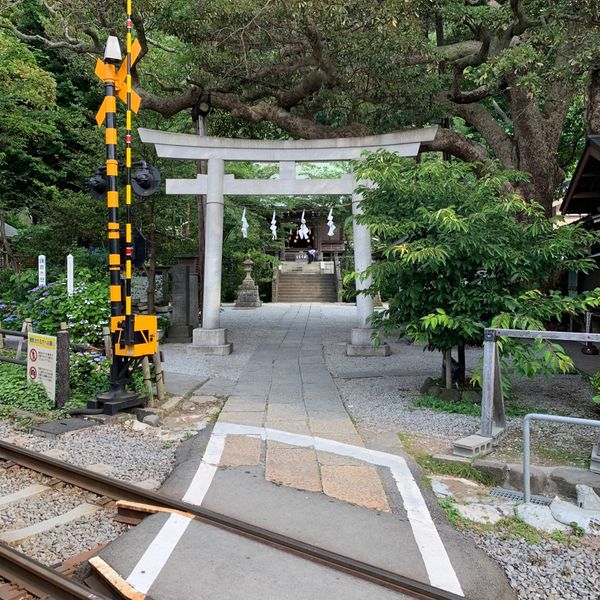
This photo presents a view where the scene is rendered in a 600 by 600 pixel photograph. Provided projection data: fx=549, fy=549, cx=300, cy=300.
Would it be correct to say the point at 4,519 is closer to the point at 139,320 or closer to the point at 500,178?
the point at 139,320

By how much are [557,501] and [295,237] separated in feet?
122

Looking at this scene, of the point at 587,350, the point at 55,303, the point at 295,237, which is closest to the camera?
the point at 55,303

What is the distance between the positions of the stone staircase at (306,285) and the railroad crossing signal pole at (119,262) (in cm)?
2363

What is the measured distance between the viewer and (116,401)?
7391 mm

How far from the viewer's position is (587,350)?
12844 millimetres

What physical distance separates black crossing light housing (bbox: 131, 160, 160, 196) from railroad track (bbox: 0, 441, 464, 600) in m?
3.61

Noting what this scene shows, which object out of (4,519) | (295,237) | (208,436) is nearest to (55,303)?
(208,436)

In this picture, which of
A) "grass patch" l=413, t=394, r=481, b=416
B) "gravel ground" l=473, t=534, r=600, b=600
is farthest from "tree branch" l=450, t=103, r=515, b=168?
"gravel ground" l=473, t=534, r=600, b=600

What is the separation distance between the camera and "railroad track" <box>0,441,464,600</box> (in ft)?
11.0

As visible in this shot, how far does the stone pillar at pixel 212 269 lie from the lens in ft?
43.0

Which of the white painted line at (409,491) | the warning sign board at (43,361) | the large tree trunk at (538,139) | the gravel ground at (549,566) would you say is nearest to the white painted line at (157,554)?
the white painted line at (409,491)

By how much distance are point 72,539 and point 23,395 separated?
476 cm

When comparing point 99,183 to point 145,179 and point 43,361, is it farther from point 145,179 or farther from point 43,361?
point 43,361

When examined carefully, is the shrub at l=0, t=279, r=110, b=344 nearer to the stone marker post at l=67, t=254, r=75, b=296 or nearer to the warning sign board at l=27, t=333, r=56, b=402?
the stone marker post at l=67, t=254, r=75, b=296
